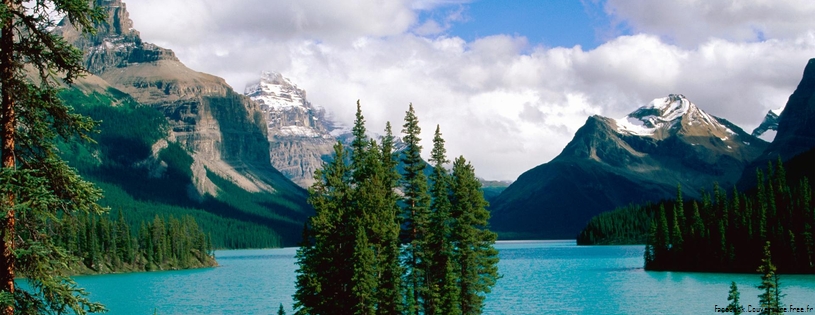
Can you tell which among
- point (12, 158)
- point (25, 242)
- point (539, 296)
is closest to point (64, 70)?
point (12, 158)

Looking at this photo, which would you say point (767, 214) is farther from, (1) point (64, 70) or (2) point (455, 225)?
(1) point (64, 70)

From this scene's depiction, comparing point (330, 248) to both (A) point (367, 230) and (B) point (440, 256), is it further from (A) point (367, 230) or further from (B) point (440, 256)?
(B) point (440, 256)

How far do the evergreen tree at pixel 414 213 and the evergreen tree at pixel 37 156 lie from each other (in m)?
35.1

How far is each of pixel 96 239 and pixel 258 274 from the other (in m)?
40.7

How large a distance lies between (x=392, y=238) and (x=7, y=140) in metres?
35.4

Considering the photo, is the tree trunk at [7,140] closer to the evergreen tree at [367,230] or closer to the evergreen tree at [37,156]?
the evergreen tree at [37,156]

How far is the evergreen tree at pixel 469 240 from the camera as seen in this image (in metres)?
54.6

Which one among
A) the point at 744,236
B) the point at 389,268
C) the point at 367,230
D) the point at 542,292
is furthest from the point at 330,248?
the point at 744,236

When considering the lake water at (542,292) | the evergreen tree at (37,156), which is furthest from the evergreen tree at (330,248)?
the evergreen tree at (37,156)

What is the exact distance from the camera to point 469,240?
54.5 metres

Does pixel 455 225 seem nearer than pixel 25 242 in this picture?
No

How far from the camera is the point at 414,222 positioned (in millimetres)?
54000

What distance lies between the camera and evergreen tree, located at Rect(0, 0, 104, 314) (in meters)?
17.4

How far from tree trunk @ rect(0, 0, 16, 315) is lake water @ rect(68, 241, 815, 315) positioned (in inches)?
2567
